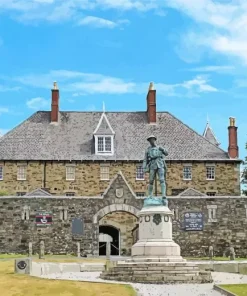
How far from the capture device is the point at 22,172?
163ft

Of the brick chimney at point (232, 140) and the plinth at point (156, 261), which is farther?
the brick chimney at point (232, 140)

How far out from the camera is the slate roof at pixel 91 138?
5053cm

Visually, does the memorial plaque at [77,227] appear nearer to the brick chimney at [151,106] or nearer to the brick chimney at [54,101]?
the brick chimney at [54,101]

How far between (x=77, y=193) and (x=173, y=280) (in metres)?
29.0

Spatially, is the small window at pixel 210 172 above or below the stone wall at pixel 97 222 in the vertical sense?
above

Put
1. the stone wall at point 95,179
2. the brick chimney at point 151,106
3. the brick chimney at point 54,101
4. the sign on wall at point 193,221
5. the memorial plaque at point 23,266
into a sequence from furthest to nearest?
the brick chimney at point 151,106 < the brick chimney at point 54,101 < the stone wall at point 95,179 < the sign on wall at point 193,221 < the memorial plaque at point 23,266

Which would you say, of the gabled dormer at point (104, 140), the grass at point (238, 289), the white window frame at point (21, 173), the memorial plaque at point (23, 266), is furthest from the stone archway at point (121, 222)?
the grass at point (238, 289)

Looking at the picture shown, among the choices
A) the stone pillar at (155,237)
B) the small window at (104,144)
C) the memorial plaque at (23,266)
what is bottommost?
the memorial plaque at (23,266)

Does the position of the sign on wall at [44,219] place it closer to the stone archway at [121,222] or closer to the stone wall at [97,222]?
the stone wall at [97,222]

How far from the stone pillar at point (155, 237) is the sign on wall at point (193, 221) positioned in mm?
15287

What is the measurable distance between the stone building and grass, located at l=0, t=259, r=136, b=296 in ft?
63.6

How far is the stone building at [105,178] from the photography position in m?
39.5

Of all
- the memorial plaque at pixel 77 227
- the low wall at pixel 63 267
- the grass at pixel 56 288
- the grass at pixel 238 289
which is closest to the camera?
the grass at pixel 238 289

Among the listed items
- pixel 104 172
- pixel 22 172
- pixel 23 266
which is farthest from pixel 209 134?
pixel 23 266
